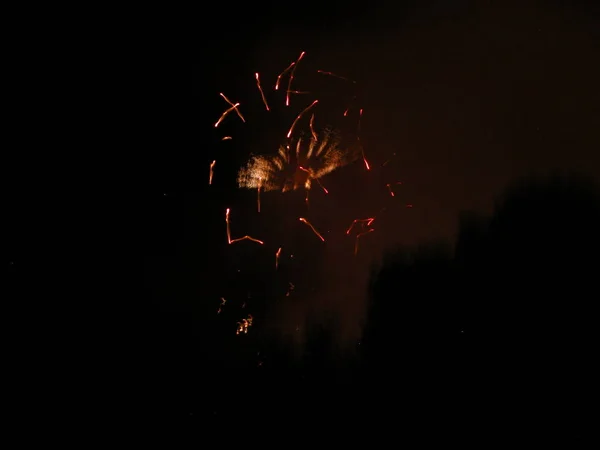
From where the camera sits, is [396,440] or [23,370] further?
[396,440]

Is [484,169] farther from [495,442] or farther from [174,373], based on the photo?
[174,373]

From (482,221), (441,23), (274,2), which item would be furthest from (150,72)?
(482,221)

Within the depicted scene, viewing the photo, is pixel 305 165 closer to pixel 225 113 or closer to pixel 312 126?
pixel 312 126

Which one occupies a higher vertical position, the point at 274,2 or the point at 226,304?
the point at 274,2

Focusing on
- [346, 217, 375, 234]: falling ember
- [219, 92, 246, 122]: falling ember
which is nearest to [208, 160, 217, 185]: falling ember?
[219, 92, 246, 122]: falling ember

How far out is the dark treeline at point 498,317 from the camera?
4.14 feet

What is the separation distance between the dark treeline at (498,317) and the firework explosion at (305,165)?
0.41 feet

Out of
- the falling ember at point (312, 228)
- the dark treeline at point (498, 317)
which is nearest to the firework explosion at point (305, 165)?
the falling ember at point (312, 228)

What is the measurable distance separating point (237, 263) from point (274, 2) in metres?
0.54

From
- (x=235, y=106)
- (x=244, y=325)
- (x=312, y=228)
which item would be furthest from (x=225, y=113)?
(x=244, y=325)

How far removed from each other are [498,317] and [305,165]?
22.5 inches

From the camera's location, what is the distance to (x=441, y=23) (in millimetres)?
1268

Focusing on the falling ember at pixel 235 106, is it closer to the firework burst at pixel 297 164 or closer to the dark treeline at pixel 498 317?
the firework burst at pixel 297 164

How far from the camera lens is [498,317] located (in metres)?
1.28
